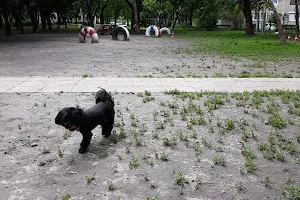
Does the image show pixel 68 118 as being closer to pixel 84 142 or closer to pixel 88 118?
pixel 88 118

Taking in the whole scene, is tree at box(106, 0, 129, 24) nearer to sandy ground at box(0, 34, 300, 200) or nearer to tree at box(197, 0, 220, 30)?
tree at box(197, 0, 220, 30)

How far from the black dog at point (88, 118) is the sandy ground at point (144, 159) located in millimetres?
230

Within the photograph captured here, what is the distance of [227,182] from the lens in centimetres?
397

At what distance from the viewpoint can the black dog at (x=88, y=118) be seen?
4293mm

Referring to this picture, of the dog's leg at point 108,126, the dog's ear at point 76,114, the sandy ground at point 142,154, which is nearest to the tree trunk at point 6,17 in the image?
the sandy ground at point 142,154

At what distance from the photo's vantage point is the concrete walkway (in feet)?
28.5

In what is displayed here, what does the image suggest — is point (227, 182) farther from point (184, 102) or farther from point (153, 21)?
point (153, 21)

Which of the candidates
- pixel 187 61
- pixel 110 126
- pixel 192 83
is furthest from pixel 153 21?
pixel 110 126


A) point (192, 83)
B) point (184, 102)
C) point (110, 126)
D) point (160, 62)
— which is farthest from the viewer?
point (160, 62)

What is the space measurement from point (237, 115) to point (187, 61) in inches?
325

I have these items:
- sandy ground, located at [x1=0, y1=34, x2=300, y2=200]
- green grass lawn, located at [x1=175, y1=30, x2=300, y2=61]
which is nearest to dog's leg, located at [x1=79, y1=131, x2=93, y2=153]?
sandy ground, located at [x1=0, y1=34, x2=300, y2=200]

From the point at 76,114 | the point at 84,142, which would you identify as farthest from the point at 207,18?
the point at 76,114

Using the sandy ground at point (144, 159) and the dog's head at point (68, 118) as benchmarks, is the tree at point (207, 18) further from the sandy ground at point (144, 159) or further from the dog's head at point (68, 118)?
the dog's head at point (68, 118)

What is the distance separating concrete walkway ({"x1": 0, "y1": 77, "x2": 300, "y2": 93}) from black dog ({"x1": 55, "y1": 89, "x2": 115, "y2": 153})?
329 centimetres
